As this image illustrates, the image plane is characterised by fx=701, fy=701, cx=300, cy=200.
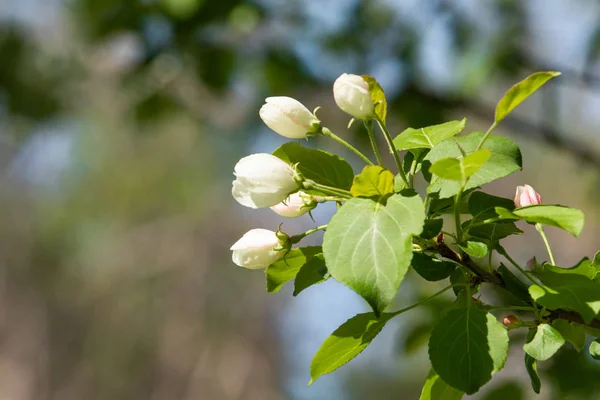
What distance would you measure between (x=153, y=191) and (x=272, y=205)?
582 centimetres

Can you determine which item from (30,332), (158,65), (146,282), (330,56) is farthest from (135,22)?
(30,332)

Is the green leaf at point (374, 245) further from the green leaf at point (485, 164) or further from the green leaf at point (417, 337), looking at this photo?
the green leaf at point (417, 337)

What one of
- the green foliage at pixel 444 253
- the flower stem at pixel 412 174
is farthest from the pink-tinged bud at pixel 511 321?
the flower stem at pixel 412 174

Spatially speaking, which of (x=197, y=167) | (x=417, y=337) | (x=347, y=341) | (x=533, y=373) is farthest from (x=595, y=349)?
(x=197, y=167)

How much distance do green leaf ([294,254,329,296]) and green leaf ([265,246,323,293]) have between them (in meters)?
0.02

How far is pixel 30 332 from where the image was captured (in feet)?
20.8

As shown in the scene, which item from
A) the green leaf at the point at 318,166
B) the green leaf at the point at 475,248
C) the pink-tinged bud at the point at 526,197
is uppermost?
the green leaf at the point at 318,166

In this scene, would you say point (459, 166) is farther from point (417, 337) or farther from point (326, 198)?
point (417, 337)

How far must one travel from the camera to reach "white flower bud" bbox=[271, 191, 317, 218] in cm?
42

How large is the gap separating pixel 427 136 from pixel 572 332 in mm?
167

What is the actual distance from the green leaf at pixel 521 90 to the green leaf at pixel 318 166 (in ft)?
0.31

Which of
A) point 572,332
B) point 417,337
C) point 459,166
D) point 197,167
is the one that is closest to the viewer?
point 459,166

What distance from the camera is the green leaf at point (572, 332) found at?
465 millimetres

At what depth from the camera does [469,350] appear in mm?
377
